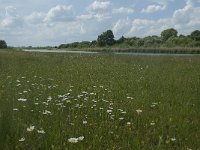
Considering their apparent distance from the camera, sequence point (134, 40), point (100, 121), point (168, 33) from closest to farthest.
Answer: point (100, 121), point (134, 40), point (168, 33)

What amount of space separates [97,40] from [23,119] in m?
126

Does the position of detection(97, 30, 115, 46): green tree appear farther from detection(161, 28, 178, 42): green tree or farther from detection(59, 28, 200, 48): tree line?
detection(161, 28, 178, 42): green tree

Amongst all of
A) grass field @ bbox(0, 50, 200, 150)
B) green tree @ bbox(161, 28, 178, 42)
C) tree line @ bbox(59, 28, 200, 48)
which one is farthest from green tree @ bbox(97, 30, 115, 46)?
grass field @ bbox(0, 50, 200, 150)

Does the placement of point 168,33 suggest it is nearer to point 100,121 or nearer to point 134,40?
point 134,40

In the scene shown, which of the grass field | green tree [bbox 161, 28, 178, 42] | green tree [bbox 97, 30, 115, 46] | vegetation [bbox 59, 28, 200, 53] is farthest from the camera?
green tree [bbox 97, 30, 115, 46]

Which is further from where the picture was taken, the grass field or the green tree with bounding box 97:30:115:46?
the green tree with bounding box 97:30:115:46

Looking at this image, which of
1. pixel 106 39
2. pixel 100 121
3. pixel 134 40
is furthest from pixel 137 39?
pixel 100 121

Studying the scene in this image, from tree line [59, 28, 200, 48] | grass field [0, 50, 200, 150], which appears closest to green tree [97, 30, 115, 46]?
tree line [59, 28, 200, 48]

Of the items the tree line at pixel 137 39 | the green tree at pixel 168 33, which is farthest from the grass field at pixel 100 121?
the green tree at pixel 168 33

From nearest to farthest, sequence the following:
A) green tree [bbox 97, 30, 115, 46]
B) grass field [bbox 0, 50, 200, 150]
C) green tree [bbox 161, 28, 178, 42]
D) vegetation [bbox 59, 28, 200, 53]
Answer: grass field [bbox 0, 50, 200, 150]
vegetation [bbox 59, 28, 200, 53]
green tree [bbox 161, 28, 178, 42]
green tree [bbox 97, 30, 115, 46]

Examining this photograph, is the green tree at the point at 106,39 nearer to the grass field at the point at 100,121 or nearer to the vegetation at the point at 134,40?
the vegetation at the point at 134,40

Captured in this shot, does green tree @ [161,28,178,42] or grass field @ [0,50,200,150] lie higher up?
green tree @ [161,28,178,42]

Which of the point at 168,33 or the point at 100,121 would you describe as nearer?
the point at 100,121

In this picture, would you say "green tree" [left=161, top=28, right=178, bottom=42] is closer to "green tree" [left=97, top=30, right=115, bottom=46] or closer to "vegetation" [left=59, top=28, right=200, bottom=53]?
"vegetation" [left=59, top=28, right=200, bottom=53]
